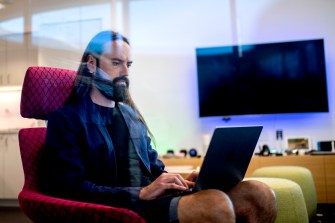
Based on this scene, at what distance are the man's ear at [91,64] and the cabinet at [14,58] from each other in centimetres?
22

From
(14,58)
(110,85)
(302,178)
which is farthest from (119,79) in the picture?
(302,178)

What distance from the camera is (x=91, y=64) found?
3.76ft

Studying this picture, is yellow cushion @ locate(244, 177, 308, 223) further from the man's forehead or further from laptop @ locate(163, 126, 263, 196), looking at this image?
the man's forehead

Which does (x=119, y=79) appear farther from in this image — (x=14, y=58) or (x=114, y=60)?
(x=14, y=58)

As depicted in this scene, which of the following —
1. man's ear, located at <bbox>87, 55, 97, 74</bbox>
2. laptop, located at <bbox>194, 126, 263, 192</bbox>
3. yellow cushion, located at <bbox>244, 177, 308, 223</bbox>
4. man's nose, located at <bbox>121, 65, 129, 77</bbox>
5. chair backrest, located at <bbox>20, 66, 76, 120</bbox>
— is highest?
man's ear, located at <bbox>87, 55, 97, 74</bbox>

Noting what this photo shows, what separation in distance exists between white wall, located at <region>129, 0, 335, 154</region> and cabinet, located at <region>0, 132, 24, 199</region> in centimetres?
199

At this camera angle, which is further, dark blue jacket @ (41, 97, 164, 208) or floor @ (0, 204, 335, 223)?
floor @ (0, 204, 335, 223)

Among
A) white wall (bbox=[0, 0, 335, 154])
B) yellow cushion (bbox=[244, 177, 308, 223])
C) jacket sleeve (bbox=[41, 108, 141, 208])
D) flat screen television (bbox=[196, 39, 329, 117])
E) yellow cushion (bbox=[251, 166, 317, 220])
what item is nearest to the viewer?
jacket sleeve (bbox=[41, 108, 141, 208])

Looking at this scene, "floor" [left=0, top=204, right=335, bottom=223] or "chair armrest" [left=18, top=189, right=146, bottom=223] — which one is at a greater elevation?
"chair armrest" [left=18, top=189, right=146, bottom=223]

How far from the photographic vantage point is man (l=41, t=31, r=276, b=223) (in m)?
0.83

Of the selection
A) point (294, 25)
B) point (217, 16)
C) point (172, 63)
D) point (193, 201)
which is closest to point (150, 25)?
point (172, 63)

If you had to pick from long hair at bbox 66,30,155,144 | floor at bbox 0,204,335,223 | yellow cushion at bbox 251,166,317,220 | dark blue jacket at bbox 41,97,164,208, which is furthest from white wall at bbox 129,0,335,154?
dark blue jacket at bbox 41,97,164,208

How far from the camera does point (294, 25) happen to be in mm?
3229

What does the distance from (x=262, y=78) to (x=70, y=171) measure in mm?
2553
